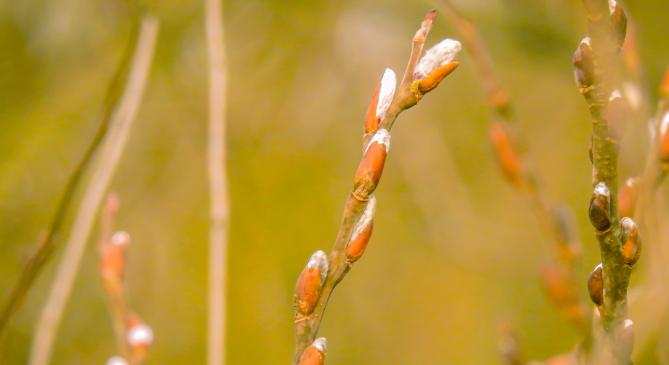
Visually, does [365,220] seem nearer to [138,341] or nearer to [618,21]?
[618,21]

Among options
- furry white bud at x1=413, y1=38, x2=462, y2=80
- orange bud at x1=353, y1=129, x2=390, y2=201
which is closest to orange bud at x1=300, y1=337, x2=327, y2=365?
orange bud at x1=353, y1=129, x2=390, y2=201

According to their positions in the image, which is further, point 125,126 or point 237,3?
point 237,3

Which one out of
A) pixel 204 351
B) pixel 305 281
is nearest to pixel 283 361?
pixel 204 351

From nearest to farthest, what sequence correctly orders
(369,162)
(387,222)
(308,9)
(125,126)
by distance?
(369,162)
(125,126)
(308,9)
(387,222)

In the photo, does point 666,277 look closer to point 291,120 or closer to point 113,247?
point 113,247

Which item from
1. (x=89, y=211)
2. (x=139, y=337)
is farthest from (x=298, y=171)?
(x=139, y=337)

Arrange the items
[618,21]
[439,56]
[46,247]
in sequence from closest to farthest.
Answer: [618,21] < [439,56] < [46,247]
